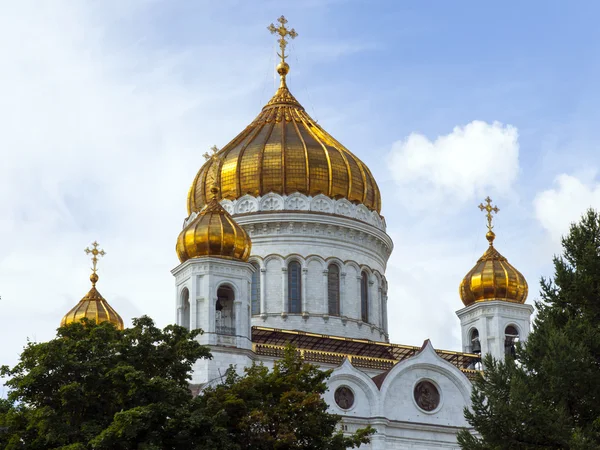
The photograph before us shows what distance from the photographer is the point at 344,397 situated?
37.5 m

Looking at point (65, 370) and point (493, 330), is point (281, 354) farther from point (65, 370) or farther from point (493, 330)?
point (65, 370)

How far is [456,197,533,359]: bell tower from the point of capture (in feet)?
141

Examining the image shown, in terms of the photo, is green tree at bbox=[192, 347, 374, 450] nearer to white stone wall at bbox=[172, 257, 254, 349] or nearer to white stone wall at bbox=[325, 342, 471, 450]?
white stone wall at bbox=[172, 257, 254, 349]

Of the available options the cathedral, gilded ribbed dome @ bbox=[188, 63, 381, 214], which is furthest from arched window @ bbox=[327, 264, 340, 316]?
gilded ribbed dome @ bbox=[188, 63, 381, 214]

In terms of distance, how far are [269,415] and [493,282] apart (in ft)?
58.6

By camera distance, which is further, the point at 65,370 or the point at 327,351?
the point at 327,351

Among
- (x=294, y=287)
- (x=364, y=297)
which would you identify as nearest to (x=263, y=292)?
(x=294, y=287)

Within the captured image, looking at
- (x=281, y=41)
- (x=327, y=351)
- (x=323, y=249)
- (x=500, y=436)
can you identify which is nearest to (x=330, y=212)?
(x=323, y=249)

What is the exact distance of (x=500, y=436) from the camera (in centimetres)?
2341

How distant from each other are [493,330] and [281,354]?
9150 millimetres

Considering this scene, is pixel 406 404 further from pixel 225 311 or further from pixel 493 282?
pixel 493 282

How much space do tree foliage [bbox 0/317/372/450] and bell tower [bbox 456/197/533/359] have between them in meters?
15.8

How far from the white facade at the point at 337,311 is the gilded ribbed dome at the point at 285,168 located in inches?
19.2

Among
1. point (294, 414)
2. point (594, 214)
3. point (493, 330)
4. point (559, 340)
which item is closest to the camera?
point (559, 340)
